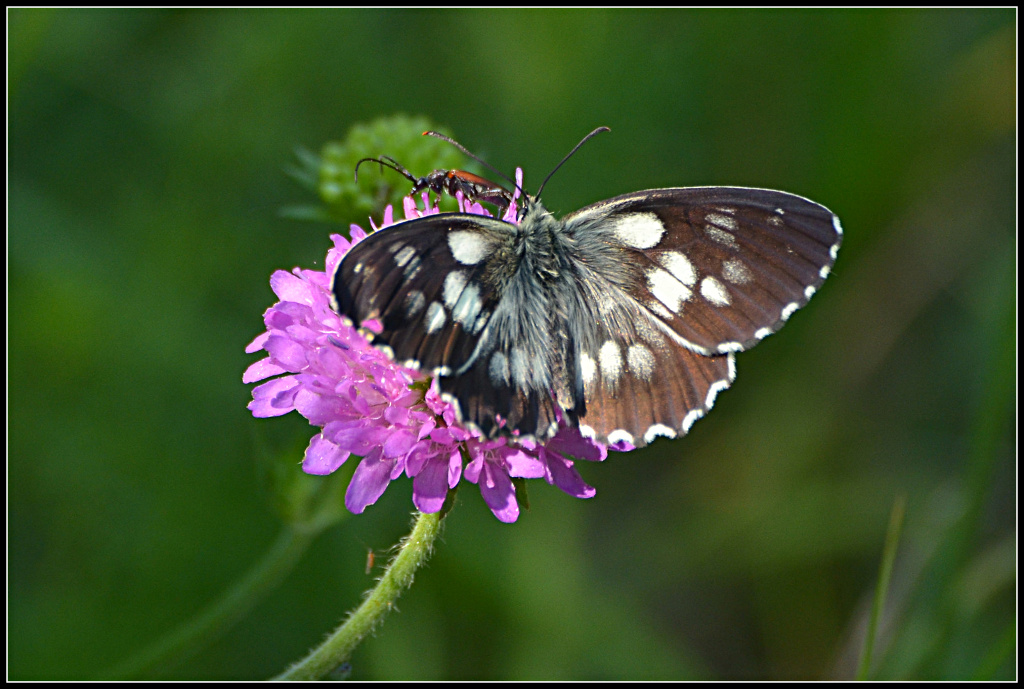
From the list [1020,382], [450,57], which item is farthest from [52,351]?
[1020,382]

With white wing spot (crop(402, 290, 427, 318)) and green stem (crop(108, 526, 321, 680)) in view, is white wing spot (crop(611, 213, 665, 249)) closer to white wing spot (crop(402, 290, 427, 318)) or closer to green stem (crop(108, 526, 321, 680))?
white wing spot (crop(402, 290, 427, 318))

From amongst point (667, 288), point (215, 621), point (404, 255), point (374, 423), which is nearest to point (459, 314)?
point (404, 255)

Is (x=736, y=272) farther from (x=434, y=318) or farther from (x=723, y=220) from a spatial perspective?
(x=434, y=318)

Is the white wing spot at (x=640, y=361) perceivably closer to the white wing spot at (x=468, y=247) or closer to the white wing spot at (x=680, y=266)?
the white wing spot at (x=680, y=266)

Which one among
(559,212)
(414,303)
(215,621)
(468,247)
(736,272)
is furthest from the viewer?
(559,212)

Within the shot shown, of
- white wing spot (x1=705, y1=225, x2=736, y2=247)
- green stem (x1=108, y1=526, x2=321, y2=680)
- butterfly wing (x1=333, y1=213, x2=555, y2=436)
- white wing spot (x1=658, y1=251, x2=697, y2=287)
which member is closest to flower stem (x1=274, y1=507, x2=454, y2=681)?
butterfly wing (x1=333, y1=213, x2=555, y2=436)

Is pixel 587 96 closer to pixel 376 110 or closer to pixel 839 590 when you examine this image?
pixel 376 110
